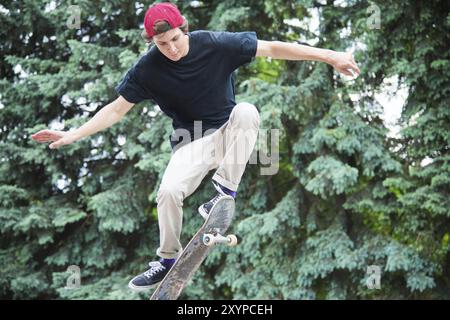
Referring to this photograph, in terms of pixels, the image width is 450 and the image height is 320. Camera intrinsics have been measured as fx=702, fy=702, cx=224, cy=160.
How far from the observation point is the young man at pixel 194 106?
13.6 feet

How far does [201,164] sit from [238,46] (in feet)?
2.44

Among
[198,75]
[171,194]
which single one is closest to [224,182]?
[171,194]

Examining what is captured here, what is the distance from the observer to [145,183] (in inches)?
444

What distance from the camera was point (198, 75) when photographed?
4219 millimetres

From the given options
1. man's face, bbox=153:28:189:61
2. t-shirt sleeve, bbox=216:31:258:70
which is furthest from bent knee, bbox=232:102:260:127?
man's face, bbox=153:28:189:61

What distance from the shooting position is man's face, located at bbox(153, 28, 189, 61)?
13.1 feet

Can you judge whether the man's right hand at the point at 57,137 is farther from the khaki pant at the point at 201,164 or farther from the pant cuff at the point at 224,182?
the pant cuff at the point at 224,182

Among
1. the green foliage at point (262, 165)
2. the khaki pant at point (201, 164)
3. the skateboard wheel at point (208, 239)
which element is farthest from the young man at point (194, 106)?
the green foliage at point (262, 165)

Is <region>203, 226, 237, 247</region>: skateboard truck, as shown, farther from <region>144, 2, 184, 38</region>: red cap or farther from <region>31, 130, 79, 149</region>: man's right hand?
<region>144, 2, 184, 38</region>: red cap

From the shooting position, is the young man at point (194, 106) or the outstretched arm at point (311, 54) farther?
the young man at point (194, 106)

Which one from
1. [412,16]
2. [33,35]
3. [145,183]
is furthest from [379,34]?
[33,35]

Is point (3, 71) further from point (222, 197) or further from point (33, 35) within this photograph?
point (222, 197)

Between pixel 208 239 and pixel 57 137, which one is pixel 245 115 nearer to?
pixel 208 239

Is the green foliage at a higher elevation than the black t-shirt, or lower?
lower
